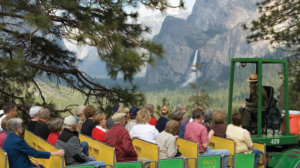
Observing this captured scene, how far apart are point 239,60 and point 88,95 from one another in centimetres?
455

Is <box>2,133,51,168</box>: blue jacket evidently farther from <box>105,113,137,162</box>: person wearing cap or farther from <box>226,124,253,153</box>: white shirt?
<box>226,124,253,153</box>: white shirt

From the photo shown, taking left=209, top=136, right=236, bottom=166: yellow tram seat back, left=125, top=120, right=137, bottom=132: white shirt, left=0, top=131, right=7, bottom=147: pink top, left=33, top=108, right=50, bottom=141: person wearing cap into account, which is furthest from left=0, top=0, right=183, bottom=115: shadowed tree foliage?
left=209, top=136, right=236, bottom=166: yellow tram seat back

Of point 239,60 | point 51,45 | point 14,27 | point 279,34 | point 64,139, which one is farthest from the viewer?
point 279,34

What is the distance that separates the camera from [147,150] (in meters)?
5.30

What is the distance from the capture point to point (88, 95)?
31.9ft

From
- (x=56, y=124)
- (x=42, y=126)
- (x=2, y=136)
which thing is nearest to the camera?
(x=56, y=124)

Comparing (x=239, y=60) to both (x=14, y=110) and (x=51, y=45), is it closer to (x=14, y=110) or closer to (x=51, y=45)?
(x=14, y=110)

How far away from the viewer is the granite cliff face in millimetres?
131875

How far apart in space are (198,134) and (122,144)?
47.7 inches

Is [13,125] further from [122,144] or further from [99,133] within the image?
[99,133]

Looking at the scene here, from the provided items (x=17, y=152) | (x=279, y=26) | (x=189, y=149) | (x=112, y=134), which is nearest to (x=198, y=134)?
(x=189, y=149)

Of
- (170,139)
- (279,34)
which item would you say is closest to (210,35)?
(279,34)

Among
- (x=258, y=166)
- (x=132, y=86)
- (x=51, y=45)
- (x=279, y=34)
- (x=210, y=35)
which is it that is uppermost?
(x=210, y=35)

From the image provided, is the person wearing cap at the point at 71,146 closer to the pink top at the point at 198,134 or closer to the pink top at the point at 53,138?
the pink top at the point at 53,138
